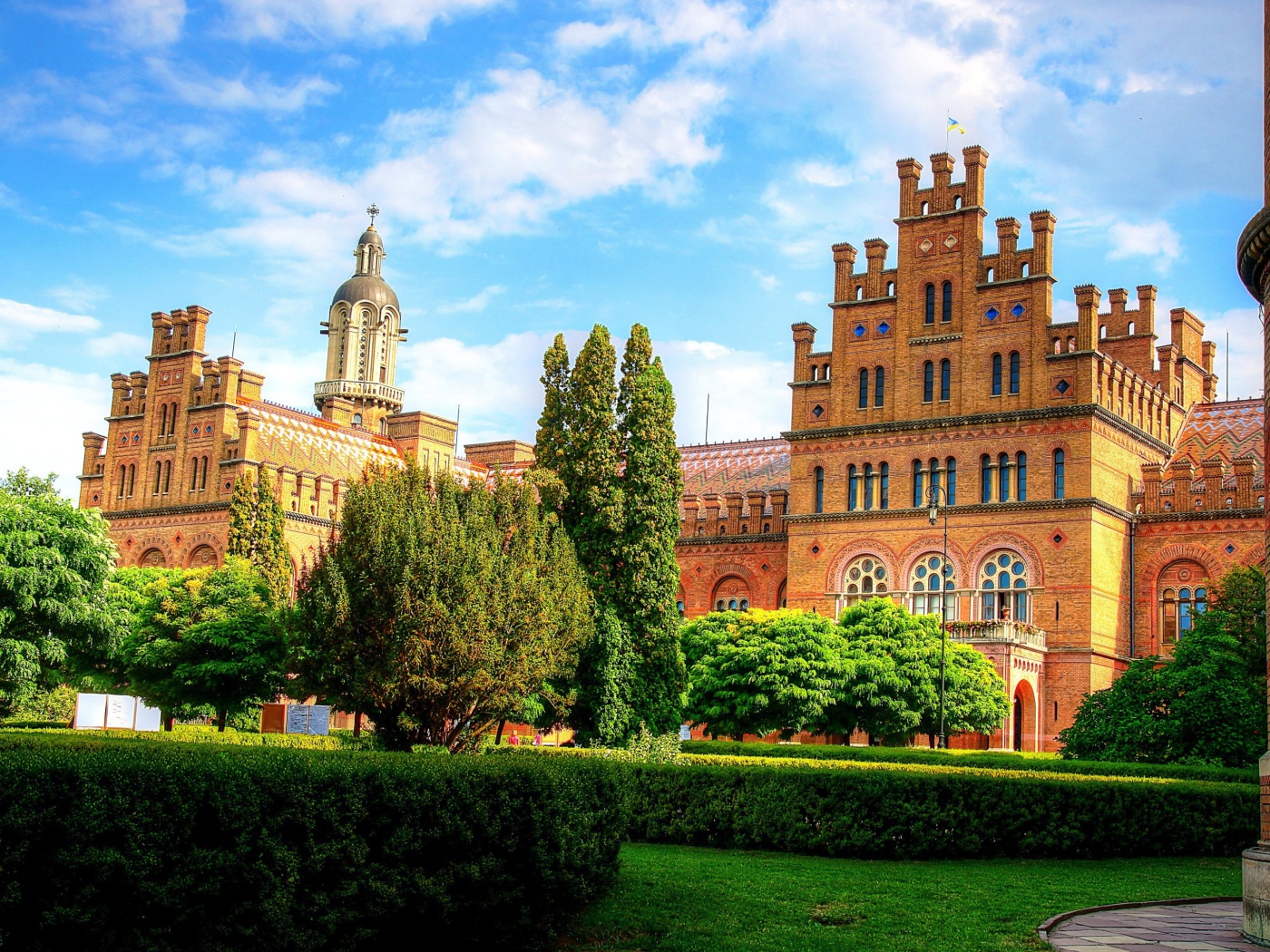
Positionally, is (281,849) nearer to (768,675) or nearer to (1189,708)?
(1189,708)

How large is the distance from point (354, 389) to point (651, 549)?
5214cm

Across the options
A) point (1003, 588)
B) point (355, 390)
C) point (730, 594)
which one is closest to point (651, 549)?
point (1003, 588)

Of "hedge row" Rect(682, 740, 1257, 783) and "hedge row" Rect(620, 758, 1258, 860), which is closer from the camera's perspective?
"hedge row" Rect(620, 758, 1258, 860)

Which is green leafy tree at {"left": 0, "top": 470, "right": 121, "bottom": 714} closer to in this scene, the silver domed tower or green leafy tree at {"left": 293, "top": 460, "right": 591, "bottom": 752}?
green leafy tree at {"left": 293, "top": 460, "right": 591, "bottom": 752}

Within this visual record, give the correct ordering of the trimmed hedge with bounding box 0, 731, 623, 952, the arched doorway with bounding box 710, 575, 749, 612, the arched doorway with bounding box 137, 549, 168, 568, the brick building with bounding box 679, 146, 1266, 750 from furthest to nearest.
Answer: the arched doorway with bounding box 137, 549, 168, 568
the arched doorway with bounding box 710, 575, 749, 612
the brick building with bounding box 679, 146, 1266, 750
the trimmed hedge with bounding box 0, 731, 623, 952

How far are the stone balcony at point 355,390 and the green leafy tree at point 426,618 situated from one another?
2114 inches

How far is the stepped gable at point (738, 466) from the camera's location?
62656 millimetres

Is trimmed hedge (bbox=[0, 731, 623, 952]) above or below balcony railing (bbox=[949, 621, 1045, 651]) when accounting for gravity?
below

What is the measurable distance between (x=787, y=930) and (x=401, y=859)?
415 cm

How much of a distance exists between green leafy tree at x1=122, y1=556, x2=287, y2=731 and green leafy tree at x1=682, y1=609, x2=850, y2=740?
1231cm

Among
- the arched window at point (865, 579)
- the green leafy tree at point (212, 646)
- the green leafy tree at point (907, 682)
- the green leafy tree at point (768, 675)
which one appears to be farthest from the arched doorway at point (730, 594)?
the green leafy tree at point (212, 646)

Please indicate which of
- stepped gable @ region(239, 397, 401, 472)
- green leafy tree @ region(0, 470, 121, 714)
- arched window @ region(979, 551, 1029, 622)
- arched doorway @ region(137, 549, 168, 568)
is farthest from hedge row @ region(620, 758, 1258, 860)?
arched doorway @ region(137, 549, 168, 568)

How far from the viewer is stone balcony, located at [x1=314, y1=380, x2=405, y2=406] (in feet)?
263

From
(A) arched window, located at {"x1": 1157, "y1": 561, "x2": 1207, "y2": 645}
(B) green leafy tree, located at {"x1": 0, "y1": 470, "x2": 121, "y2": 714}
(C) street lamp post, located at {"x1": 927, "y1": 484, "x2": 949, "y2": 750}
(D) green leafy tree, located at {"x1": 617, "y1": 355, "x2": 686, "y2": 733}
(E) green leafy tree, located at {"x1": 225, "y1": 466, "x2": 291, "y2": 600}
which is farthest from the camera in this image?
(E) green leafy tree, located at {"x1": 225, "y1": 466, "x2": 291, "y2": 600}
